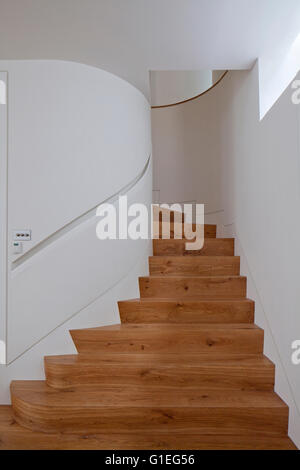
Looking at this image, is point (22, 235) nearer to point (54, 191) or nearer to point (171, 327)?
point (54, 191)

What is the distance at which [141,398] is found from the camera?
2.03 m

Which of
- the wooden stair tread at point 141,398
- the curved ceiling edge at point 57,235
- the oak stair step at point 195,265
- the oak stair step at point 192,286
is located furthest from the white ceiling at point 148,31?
the wooden stair tread at point 141,398

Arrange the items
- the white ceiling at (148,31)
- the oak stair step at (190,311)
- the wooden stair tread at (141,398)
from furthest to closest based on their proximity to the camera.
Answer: the oak stair step at (190,311)
the white ceiling at (148,31)
the wooden stair tread at (141,398)

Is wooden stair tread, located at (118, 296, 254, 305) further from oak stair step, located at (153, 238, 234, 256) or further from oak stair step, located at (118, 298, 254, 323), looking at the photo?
oak stair step, located at (153, 238, 234, 256)

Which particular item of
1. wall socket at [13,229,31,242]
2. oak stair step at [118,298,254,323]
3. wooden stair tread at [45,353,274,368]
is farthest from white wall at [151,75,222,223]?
wall socket at [13,229,31,242]

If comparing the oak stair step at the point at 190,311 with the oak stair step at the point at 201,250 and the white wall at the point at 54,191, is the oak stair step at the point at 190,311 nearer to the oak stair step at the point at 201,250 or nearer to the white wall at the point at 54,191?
the white wall at the point at 54,191

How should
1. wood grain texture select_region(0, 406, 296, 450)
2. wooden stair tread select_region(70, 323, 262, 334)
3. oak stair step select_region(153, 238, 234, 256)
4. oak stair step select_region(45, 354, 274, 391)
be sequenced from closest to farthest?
wood grain texture select_region(0, 406, 296, 450) → oak stair step select_region(45, 354, 274, 391) → wooden stair tread select_region(70, 323, 262, 334) → oak stair step select_region(153, 238, 234, 256)

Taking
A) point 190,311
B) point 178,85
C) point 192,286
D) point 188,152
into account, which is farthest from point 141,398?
point 178,85

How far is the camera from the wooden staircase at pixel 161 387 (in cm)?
188

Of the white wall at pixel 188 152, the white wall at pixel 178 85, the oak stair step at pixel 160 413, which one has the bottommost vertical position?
the oak stair step at pixel 160 413

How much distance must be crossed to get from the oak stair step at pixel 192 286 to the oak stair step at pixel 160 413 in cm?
90

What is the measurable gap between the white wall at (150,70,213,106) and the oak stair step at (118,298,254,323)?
121 inches

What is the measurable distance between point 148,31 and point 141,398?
229 centimetres

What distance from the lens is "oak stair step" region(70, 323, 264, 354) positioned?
7.68 ft
